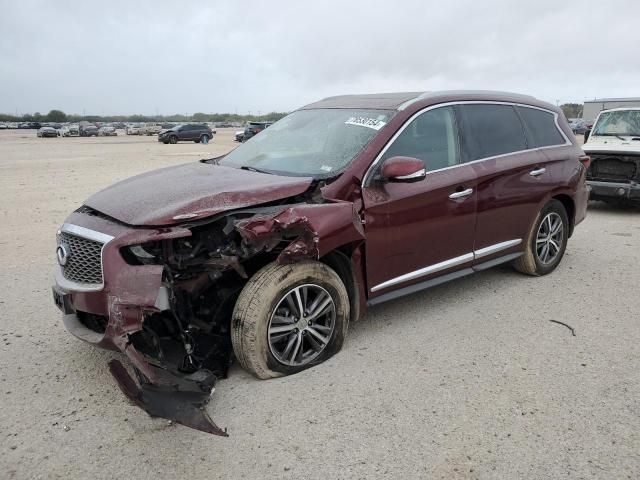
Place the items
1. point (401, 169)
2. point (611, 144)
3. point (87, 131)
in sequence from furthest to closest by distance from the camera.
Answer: point (87, 131) → point (611, 144) → point (401, 169)

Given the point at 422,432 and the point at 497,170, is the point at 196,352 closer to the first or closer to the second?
the point at 422,432

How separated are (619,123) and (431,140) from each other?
7.27 meters

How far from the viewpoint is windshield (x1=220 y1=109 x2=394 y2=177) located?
13.2 feet

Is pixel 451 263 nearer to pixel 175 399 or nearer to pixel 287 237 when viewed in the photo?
pixel 287 237

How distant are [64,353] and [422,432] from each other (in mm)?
2626

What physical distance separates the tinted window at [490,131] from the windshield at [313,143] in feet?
2.92

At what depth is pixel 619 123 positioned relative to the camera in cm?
982

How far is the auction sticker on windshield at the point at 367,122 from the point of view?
4.10m

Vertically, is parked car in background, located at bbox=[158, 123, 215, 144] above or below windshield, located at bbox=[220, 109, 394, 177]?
below

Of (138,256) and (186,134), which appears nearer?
(138,256)

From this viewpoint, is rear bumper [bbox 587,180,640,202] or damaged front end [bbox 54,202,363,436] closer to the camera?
damaged front end [bbox 54,202,363,436]

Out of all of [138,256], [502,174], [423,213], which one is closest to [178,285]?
[138,256]

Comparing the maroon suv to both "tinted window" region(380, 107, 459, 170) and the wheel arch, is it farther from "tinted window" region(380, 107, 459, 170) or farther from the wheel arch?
the wheel arch

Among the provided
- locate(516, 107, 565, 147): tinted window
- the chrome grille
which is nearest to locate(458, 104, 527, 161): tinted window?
locate(516, 107, 565, 147): tinted window
